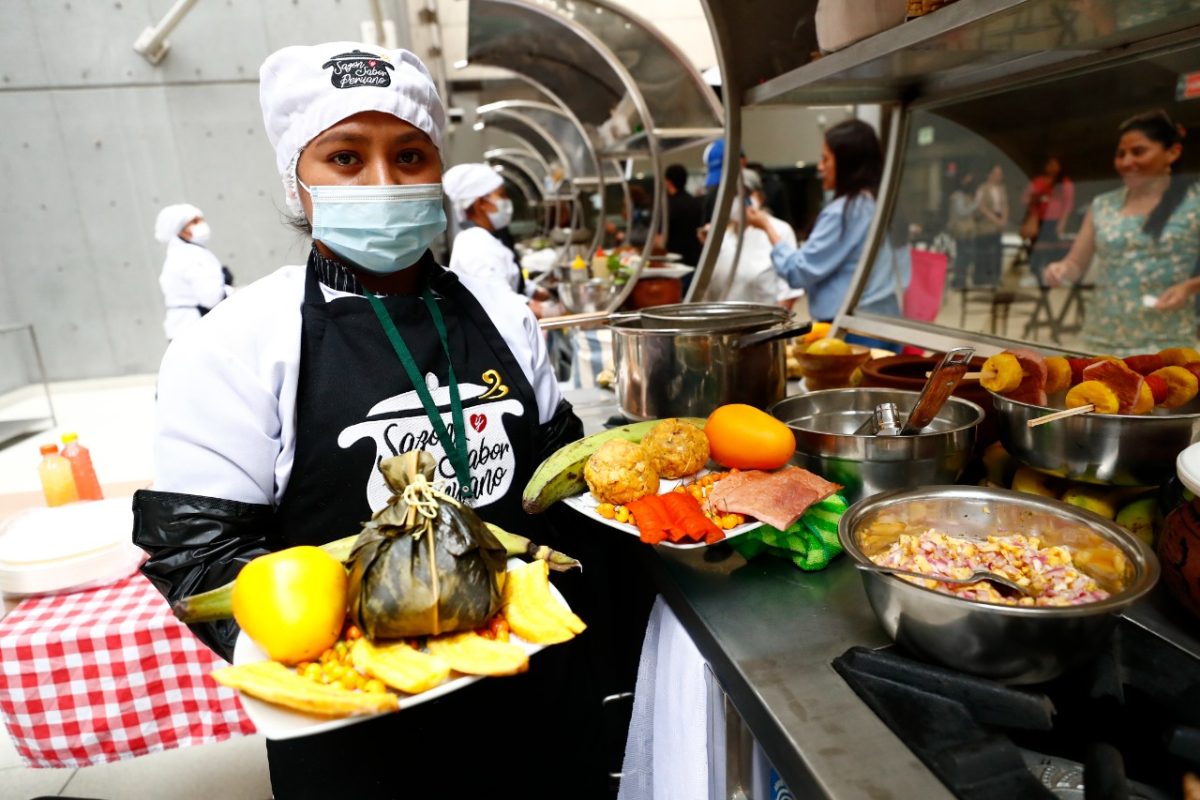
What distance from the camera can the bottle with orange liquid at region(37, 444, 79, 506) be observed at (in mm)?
2596

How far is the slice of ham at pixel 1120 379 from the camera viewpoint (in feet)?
3.94

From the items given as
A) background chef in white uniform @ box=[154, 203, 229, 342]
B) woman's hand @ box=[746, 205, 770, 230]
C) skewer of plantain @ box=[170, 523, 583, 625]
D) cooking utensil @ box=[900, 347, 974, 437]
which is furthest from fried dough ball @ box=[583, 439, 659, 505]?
background chef in white uniform @ box=[154, 203, 229, 342]

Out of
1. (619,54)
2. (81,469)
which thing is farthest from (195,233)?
(81,469)

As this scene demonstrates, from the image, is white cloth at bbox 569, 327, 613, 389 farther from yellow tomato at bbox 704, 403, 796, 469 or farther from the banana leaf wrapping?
the banana leaf wrapping

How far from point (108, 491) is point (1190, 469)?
545 cm

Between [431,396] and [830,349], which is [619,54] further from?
[431,396]

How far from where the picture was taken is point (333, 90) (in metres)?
1.29

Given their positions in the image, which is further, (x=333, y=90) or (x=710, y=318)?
(x=710, y=318)

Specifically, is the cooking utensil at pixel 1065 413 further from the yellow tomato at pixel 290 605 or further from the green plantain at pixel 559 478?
the yellow tomato at pixel 290 605

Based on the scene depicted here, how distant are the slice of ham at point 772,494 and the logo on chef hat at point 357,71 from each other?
0.95 metres

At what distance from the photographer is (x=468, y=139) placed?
1224 cm

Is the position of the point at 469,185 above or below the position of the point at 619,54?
below

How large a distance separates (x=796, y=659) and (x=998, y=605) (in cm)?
30

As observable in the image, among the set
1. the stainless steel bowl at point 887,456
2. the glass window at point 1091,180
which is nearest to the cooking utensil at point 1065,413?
the stainless steel bowl at point 887,456
